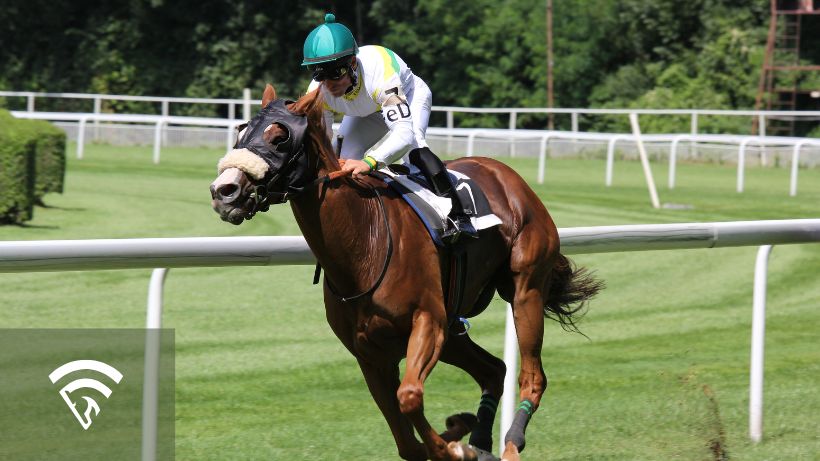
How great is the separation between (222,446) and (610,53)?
34.6 meters

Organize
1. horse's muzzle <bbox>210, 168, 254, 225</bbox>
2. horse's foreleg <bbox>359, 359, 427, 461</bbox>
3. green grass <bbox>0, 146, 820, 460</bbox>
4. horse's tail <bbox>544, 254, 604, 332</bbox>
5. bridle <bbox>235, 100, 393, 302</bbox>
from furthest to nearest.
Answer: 1. green grass <bbox>0, 146, 820, 460</bbox>
2. horse's tail <bbox>544, 254, 604, 332</bbox>
3. horse's foreleg <bbox>359, 359, 427, 461</bbox>
4. bridle <bbox>235, 100, 393, 302</bbox>
5. horse's muzzle <bbox>210, 168, 254, 225</bbox>

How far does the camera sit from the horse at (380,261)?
3.85m

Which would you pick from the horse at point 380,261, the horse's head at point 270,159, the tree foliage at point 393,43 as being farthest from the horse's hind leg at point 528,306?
the tree foliage at point 393,43

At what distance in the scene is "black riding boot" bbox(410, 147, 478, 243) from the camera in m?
4.43

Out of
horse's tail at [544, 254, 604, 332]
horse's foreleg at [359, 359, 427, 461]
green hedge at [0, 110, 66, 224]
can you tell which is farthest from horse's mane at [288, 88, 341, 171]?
green hedge at [0, 110, 66, 224]

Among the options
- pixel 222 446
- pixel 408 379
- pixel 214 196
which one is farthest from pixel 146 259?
pixel 222 446

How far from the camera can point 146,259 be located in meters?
4.12

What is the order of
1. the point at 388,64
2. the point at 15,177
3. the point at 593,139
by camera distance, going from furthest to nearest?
1. the point at 593,139
2. the point at 15,177
3. the point at 388,64

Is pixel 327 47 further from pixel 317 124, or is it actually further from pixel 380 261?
pixel 380 261

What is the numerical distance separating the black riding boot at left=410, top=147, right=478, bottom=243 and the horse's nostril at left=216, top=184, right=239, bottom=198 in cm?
96

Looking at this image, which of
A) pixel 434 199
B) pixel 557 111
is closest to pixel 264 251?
pixel 434 199

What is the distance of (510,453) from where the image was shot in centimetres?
450

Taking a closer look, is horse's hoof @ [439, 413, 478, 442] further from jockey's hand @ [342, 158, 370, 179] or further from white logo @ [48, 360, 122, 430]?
white logo @ [48, 360, 122, 430]

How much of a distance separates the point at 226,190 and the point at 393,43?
120 feet
